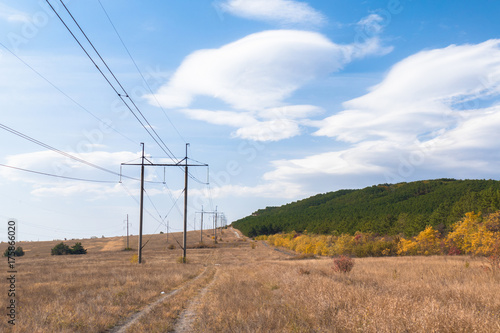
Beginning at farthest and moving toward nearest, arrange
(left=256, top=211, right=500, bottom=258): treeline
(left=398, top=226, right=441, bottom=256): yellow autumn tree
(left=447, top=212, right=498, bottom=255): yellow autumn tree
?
(left=398, top=226, right=441, bottom=256): yellow autumn tree
(left=256, top=211, right=500, bottom=258): treeline
(left=447, top=212, right=498, bottom=255): yellow autumn tree

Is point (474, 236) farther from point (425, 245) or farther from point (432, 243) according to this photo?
point (432, 243)

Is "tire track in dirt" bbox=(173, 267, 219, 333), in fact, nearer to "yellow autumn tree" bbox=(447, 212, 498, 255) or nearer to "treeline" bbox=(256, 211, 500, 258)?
"yellow autumn tree" bbox=(447, 212, 498, 255)

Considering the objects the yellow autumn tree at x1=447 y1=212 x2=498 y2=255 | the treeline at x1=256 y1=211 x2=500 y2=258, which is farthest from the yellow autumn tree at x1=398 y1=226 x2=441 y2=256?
the yellow autumn tree at x1=447 y1=212 x2=498 y2=255

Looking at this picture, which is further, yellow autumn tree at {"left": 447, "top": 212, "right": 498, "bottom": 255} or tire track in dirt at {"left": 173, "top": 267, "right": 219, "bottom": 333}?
yellow autumn tree at {"left": 447, "top": 212, "right": 498, "bottom": 255}

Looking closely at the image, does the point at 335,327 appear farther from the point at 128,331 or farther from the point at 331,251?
the point at 331,251

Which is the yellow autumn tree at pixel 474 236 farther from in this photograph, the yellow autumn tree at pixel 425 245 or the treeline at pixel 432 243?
the yellow autumn tree at pixel 425 245

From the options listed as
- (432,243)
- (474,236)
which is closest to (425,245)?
(432,243)

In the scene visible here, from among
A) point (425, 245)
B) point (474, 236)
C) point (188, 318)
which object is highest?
point (474, 236)

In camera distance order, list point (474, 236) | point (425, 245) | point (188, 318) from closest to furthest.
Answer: point (188, 318) → point (474, 236) → point (425, 245)

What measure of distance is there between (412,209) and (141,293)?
83231 mm

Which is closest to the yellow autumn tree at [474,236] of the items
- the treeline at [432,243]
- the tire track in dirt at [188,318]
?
the treeline at [432,243]

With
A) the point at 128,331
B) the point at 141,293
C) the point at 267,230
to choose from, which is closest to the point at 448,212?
the point at 141,293

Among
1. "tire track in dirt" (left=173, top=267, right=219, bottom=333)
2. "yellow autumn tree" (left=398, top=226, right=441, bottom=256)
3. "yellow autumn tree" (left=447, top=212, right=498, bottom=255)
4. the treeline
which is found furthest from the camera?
"yellow autumn tree" (left=398, top=226, right=441, bottom=256)

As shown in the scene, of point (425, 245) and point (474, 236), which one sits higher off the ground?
point (474, 236)
